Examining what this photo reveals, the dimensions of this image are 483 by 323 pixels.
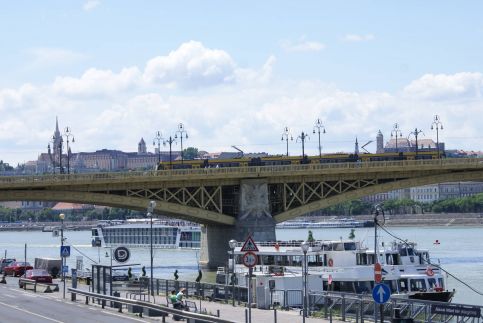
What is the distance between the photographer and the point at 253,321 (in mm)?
A: 44750

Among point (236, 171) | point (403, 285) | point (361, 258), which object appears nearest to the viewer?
point (403, 285)

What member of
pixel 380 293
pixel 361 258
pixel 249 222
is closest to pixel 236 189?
pixel 249 222

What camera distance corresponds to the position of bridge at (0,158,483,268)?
94.2m

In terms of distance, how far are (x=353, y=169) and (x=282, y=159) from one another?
536 inches

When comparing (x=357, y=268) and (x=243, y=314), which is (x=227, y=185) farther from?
(x=243, y=314)

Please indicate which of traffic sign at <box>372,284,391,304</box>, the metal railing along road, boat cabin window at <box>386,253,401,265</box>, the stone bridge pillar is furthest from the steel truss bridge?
traffic sign at <box>372,284,391,304</box>

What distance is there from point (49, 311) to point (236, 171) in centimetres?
5051

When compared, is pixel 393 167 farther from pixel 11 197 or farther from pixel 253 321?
pixel 253 321

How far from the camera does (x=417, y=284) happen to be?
210 feet

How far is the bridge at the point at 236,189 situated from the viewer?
94188mm

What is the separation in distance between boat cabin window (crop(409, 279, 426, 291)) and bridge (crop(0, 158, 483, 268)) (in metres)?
36.1

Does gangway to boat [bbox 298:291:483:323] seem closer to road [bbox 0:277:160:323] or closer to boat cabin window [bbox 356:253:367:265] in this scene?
road [bbox 0:277:160:323]

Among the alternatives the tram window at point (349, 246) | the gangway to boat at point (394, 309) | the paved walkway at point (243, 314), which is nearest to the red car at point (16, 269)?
the paved walkway at point (243, 314)

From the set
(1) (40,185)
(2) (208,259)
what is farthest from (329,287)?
(2) (208,259)
